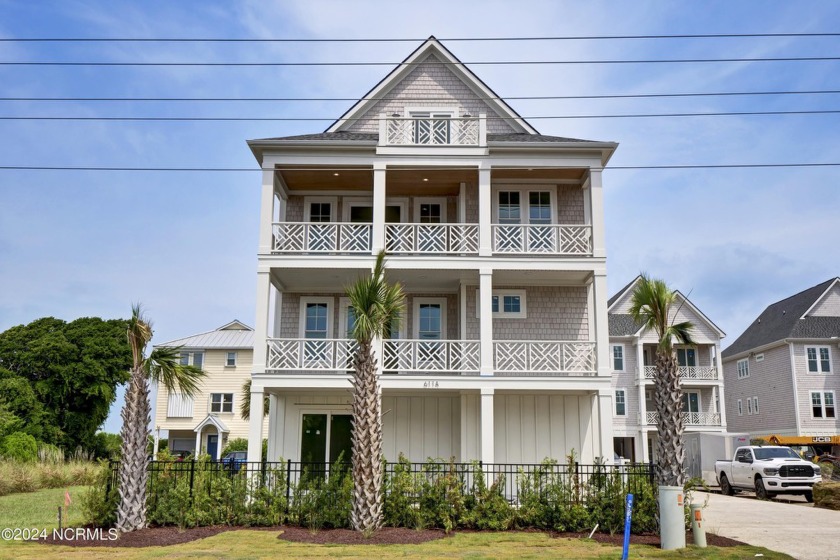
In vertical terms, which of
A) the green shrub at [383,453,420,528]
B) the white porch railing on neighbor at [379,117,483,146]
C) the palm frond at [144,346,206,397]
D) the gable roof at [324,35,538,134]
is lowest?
the green shrub at [383,453,420,528]

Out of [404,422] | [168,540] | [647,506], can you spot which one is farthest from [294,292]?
[647,506]

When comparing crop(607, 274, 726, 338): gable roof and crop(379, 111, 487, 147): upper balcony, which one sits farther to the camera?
crop(607, 274, 726, 338): gable roof

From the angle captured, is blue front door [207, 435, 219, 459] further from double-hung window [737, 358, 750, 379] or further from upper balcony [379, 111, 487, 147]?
double-hung window [737, 358, 750, 379]

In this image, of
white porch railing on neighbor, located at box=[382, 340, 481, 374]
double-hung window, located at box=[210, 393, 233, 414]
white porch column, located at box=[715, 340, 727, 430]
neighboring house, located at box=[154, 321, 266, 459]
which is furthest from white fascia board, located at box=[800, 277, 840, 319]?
double-hung window, located at box=[210, 393, 233, 414]

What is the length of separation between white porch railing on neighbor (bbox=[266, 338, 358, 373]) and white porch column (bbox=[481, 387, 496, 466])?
3555 mm

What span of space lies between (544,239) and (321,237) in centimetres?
616

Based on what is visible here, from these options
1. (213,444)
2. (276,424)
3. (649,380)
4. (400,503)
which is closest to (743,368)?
(649,380)

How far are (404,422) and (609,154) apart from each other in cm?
941

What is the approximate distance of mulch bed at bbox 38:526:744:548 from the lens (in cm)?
1295

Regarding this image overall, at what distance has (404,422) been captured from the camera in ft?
67.5

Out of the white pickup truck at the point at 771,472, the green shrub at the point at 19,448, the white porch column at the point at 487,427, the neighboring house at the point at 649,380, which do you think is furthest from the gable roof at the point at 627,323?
the green shrub at the point at 19,448

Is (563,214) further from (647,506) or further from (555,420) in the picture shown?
(647,506)

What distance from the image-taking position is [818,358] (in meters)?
41.9

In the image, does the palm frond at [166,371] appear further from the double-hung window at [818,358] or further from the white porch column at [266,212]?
the double-hung window at [818,358]
